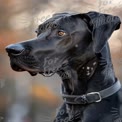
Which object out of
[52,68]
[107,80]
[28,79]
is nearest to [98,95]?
[107,80]

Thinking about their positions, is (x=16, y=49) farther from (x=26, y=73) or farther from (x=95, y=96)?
(x=26, y=73)

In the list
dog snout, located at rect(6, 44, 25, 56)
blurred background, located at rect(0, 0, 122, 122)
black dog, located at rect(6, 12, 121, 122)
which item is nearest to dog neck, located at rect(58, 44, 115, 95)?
black dog, located at rect(6, 12, 121, 122)

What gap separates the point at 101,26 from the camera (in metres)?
2.19

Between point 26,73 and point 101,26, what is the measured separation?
2.26 meters

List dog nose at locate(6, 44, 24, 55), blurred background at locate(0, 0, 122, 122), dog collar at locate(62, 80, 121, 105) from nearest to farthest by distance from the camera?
dog nose at locate(6, 44, 24, 55) < dog collar at locate(62, 80, 121, 105) < blurred background at locate(0, 0, 122, 122)

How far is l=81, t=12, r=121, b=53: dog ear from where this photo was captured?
2176mm

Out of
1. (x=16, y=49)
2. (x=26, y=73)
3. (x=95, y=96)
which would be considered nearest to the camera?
(x=16, y=49)

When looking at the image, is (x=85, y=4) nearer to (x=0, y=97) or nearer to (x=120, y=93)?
(x=0, y=97)

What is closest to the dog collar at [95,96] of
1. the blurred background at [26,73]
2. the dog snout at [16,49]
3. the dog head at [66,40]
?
the dog head at [66,40]

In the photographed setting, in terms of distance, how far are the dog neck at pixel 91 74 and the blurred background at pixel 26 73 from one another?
1816 millimetres

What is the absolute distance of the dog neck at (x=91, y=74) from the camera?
2188 mm

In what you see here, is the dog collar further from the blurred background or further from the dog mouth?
the blurred background

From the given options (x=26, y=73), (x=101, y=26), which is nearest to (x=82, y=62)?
(x=101, y=26)

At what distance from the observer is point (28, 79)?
4.37 m
